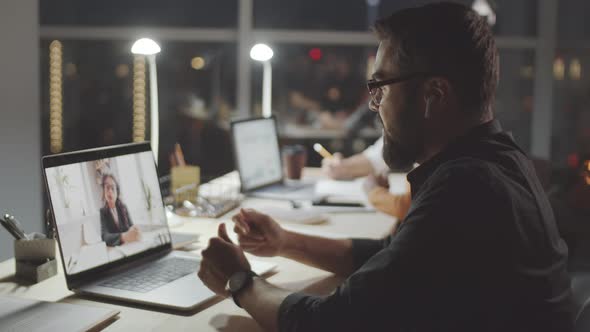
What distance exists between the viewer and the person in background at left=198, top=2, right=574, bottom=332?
105cm

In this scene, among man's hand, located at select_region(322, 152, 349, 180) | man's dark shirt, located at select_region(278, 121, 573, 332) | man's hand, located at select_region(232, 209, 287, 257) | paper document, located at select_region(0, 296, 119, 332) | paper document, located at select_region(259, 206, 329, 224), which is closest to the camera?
man's dark shirt, located at select_region(278, 121, 573, 332)

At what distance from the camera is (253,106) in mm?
4445

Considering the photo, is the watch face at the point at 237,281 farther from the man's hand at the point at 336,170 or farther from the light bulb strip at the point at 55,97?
the light bulb strip at the point at 55,97

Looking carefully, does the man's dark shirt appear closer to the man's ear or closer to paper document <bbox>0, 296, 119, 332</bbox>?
the man's ear

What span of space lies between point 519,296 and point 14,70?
8.37 ft

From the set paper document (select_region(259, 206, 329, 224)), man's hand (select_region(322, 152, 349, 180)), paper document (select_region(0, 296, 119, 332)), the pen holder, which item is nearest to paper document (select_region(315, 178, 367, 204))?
man's hand (select_region(322, 152, 349, 180))

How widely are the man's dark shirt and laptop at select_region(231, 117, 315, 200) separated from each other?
169 centimetres

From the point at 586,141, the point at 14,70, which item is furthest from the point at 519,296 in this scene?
the point at 586,141

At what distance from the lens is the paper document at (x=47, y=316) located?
1.21 metres

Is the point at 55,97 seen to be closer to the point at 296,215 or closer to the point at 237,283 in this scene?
the point at 296,215

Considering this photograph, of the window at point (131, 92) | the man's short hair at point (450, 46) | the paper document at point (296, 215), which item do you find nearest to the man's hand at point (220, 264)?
the man's short hair at point (450, 46)

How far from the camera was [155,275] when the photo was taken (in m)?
1.58

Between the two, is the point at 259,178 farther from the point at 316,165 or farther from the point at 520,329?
the point at 520,329

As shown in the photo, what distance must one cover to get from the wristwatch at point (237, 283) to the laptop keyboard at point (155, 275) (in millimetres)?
228
